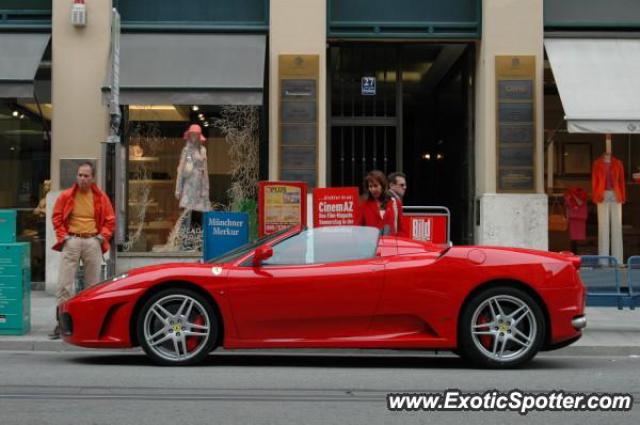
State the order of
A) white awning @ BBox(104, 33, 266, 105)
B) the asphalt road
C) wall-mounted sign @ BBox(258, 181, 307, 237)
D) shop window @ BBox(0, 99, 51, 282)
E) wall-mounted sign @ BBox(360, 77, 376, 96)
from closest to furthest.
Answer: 1. the asphalt road
2. wall-mounted sign @ BBox(258, 181, 307, 237)
3. white awning @ BBox(104, 33, 266, 105)
4. shop window @ BBox(0, 99, 51, 282)
5. wall-mounted sign @ BBox(360, 77, 376, 96)

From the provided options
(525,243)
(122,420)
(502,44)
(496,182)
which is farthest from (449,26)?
(122,420)

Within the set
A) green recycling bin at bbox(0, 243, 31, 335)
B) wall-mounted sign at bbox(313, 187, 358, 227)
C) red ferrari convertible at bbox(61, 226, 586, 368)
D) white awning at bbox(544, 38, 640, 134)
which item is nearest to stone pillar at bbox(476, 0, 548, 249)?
white awning at bbox(544, 38, 640, 134)

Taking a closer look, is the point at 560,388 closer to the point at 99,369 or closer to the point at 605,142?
the point at 99,369

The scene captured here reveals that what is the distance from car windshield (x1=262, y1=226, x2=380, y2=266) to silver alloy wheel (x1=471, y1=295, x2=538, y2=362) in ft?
3.74

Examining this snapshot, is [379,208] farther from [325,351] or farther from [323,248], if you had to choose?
[323,248]

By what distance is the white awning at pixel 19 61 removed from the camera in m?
13.2

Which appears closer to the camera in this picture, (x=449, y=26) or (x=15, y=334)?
(x=15, y=334)

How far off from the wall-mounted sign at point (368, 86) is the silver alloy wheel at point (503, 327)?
7868 millimetres

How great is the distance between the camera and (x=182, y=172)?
14227 millimetres

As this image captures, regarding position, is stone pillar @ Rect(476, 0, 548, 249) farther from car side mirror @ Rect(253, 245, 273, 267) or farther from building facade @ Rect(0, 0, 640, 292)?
car side mirror @ Rect(253, 245, 273, 267)

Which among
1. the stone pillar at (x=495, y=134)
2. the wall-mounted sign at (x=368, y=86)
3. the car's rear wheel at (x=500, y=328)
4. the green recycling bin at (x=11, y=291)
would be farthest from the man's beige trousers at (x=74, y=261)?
the wall-mounted sign at (x=368, y=86)

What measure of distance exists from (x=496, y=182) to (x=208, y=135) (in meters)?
4.61

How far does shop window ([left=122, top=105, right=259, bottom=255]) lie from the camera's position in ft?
46.9

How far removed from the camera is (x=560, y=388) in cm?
716
